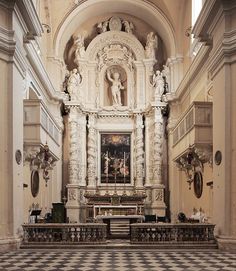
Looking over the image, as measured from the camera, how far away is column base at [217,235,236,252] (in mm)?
11469

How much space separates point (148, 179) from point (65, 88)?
5317 mm

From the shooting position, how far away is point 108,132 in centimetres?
2369

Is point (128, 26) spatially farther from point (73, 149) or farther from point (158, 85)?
point (73, 149)

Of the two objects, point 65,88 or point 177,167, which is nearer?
point 177,167

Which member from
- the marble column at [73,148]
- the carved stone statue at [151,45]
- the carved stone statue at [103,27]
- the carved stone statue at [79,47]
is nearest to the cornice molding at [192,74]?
the carved stone statue at [151,45]

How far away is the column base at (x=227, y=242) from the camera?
11.5 m

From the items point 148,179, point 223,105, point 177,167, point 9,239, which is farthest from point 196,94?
point 9,239

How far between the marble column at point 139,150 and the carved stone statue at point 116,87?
1255 mm

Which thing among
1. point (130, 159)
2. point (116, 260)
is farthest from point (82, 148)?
point (116, 260)

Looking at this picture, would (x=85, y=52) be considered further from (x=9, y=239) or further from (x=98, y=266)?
(x=98, y=266)

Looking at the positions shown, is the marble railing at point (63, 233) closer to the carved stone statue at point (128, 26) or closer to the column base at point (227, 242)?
the column base at point (227, 242)

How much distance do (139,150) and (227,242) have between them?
11914mm

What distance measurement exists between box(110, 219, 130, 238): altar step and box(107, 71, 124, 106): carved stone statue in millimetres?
8250

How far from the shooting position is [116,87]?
24078 mm
